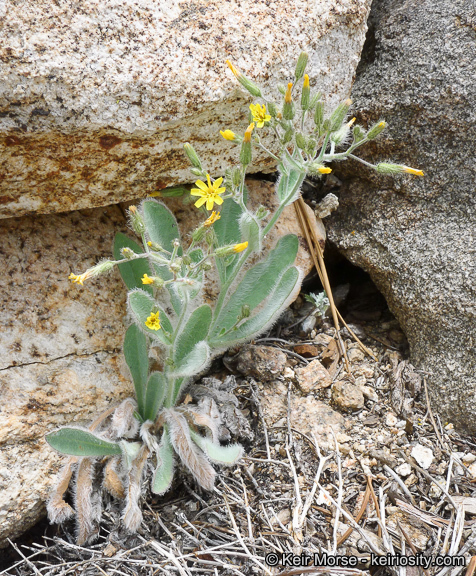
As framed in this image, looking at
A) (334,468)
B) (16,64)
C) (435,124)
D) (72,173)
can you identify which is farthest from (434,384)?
(16,64)

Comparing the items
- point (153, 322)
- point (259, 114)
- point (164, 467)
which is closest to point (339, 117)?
point (259, 114)

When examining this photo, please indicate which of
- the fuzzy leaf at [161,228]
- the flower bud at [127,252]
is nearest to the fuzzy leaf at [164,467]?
the fuzzy leaf at [161,228]

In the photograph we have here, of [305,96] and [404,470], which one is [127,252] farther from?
[404,470]

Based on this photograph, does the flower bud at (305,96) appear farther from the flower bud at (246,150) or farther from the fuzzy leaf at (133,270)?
the fuzzy leaf at (133,270)

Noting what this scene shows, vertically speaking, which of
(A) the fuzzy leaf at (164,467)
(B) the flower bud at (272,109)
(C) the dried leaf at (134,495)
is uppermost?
(B) the flower bud at (272,109)

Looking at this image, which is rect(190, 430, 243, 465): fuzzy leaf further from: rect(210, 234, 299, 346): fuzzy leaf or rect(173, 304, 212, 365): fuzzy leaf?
rect(210, 234, 299, 346): fuzzy leaf

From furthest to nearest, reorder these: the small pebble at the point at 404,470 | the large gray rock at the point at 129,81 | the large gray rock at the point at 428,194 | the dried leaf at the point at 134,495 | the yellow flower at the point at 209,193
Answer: the large gray rock at the point at 428,194 → the small pebble at the point at 404,470 → the yellow flower at the point at 209,193 → the dried leaf at the point at 134,495 → the large gray rock at the point at 129,81
